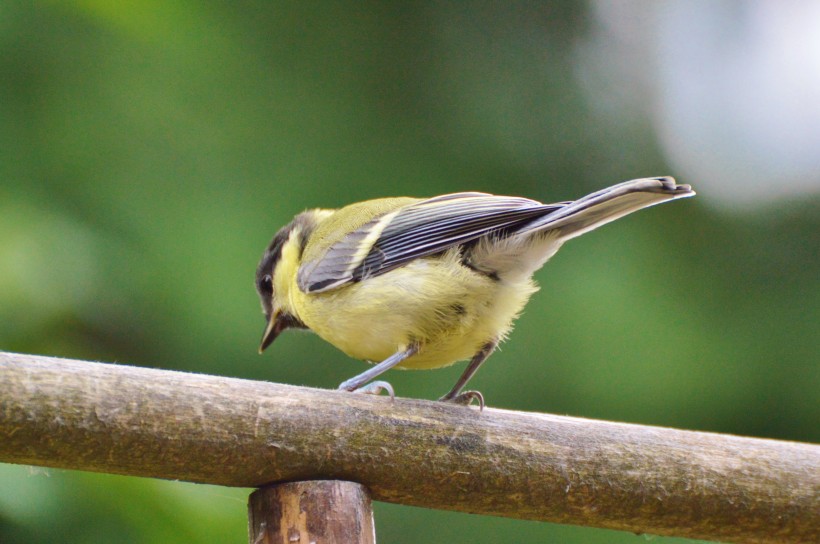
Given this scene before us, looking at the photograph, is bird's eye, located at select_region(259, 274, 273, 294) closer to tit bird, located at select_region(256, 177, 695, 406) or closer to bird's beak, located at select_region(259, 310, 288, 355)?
bird's beak, located at select_region(259, 310, 288, 355)

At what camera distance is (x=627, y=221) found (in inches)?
133

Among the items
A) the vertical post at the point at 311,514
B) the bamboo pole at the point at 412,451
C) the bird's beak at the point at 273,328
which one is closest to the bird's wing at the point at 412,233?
the bird's beak at the point at 273,328

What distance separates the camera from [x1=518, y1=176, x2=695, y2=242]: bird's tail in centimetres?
175

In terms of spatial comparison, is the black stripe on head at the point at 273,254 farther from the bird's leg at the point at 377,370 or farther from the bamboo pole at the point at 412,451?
the bamboo pole at the point at 412,451

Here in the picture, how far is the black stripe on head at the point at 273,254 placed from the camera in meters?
2.82

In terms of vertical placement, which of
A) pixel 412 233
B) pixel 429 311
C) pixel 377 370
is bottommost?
pixel 377 370

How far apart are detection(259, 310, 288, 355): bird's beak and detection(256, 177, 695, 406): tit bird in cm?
38

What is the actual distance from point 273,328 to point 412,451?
1268 millimetres

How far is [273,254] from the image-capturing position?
2.84 meters

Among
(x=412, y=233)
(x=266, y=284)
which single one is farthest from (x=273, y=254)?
(x=412, y=233)

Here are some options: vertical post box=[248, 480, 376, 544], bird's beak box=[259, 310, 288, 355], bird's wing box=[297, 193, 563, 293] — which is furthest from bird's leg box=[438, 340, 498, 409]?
bird's beak box=[259, 310, 288, 355]

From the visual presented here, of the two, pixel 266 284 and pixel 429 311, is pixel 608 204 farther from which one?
pixel 266 284

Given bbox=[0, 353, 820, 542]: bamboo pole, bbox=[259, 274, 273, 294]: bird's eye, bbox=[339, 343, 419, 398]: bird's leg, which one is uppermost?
bbox=[259, 274, 273, 294]: bird's eye

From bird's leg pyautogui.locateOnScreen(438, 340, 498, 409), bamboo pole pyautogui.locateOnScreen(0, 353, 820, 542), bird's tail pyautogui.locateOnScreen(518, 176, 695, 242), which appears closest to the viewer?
bamboo pole pyautogui.locateOnScreen(0, 353, 820, 542)
